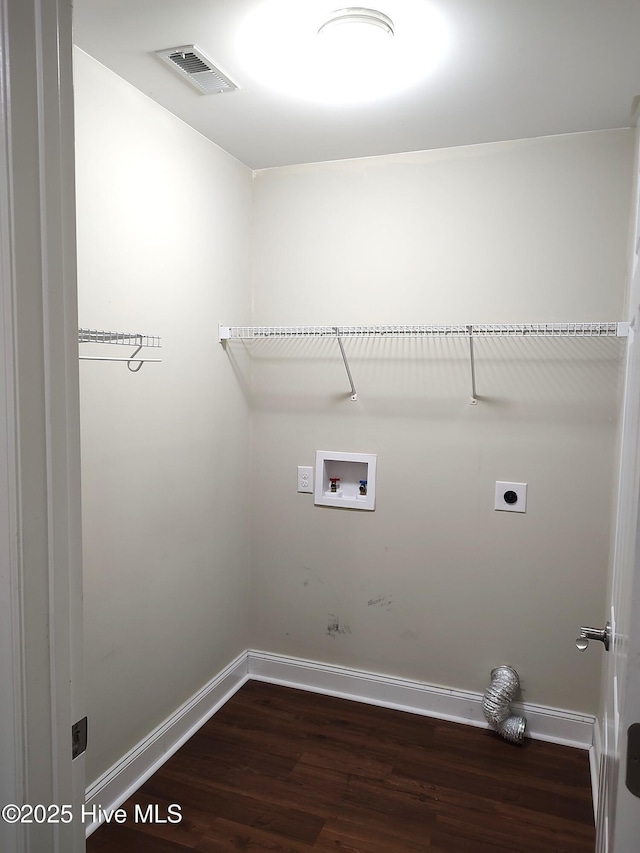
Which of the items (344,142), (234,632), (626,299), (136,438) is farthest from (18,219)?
(234,632)

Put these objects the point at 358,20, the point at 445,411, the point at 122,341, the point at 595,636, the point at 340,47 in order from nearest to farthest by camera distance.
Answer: the point at 595,636
the point at 358,20
the point at 340,47
the point at 122,341
the point at 445,411

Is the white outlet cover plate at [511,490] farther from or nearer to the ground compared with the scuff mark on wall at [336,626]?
farther from the ground

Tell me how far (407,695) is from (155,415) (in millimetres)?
1660

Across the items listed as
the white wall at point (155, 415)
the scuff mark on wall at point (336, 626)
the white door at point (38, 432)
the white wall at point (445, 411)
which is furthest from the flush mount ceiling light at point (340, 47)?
the scuff mark on wall at point (336, 626)

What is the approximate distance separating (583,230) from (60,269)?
211 centimetres

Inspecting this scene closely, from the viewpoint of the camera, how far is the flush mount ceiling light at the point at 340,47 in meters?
1.56

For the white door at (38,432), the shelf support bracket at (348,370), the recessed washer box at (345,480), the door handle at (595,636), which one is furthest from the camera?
the recessed washer box at (345,480)

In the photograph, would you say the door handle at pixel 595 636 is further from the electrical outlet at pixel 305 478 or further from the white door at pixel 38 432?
the electrical outlet at pixel 305 478

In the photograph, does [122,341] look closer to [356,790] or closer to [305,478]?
[305,478]

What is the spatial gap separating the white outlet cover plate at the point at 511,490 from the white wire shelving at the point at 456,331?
0.37 meters

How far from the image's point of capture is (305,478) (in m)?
2.84

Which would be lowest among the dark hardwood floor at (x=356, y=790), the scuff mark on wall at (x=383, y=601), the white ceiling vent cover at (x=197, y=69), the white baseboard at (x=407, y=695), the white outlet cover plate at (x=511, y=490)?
the dark hardwood floor at (x=356, y=790)

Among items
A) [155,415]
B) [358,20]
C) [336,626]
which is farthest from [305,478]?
[358,20]

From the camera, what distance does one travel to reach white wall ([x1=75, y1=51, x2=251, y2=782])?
194cm
